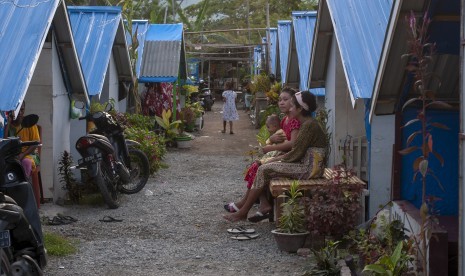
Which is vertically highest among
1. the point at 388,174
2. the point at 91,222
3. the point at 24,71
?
the point at 24,71

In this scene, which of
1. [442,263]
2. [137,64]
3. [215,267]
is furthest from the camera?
[137,64]

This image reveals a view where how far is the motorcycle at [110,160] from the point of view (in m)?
11.5

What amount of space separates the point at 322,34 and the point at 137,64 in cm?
877

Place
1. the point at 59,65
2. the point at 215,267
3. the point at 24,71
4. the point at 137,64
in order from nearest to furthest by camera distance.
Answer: the point at 215,267 < the point at 24,71 < the point at 59,65 < the point at 137,64

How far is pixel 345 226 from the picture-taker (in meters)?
8.58

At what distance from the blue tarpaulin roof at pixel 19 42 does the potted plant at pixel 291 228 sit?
307 cm

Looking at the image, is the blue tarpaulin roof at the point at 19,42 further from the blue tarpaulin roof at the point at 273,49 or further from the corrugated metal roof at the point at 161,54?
the blue tarpaulin roof at the point at 273,49

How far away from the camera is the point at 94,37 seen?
596 inches

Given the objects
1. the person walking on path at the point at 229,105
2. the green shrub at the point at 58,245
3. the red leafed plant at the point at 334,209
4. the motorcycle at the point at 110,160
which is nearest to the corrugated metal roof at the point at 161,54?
the person walking on path at the point at 229,105

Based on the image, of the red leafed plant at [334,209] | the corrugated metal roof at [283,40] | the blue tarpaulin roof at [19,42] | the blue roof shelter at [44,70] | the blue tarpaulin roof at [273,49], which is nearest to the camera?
the red leafed plant at [334,209]

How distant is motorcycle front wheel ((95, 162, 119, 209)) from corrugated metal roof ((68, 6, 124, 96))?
2229 mm

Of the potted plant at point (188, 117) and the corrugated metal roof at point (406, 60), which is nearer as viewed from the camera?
the corrugated metal roof at point (406, 60)

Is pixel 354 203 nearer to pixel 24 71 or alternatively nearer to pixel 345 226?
pixel 345 226

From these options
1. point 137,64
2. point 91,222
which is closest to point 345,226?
point 91,222
